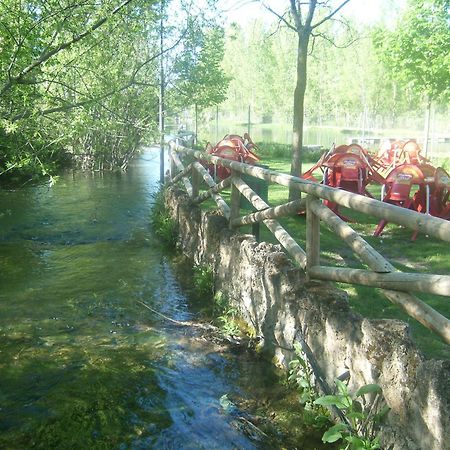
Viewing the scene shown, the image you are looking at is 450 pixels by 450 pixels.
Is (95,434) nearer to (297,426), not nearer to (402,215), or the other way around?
(297,426)

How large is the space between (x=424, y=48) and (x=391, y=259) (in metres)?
12.3

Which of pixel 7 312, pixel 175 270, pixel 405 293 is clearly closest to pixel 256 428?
pixel 405 293

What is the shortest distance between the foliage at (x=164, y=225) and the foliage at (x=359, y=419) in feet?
19.0

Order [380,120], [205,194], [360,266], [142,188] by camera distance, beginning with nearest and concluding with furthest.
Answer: [360,266], [205,194], [142,188], [380,120]

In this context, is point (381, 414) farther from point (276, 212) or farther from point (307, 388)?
point (276, 212)

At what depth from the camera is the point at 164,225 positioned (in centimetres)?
880

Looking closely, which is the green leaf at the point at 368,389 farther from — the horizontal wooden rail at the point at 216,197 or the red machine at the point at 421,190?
the red machine at the point at 421,190

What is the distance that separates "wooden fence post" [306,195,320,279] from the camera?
12.9 feet

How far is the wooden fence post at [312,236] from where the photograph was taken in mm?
3946

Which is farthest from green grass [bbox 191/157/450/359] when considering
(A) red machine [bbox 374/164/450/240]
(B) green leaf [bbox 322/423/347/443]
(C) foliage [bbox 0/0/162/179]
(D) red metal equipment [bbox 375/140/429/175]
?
(D) red metal equipment [bbox 375/140/429/175]

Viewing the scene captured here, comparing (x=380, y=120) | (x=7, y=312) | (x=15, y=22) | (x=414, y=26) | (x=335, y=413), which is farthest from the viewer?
(x=380, y=120)

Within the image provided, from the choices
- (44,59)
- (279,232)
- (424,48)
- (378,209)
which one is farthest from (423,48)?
(378,209)

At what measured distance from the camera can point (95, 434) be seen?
10.8ft

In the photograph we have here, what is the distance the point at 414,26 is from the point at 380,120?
5957cm
